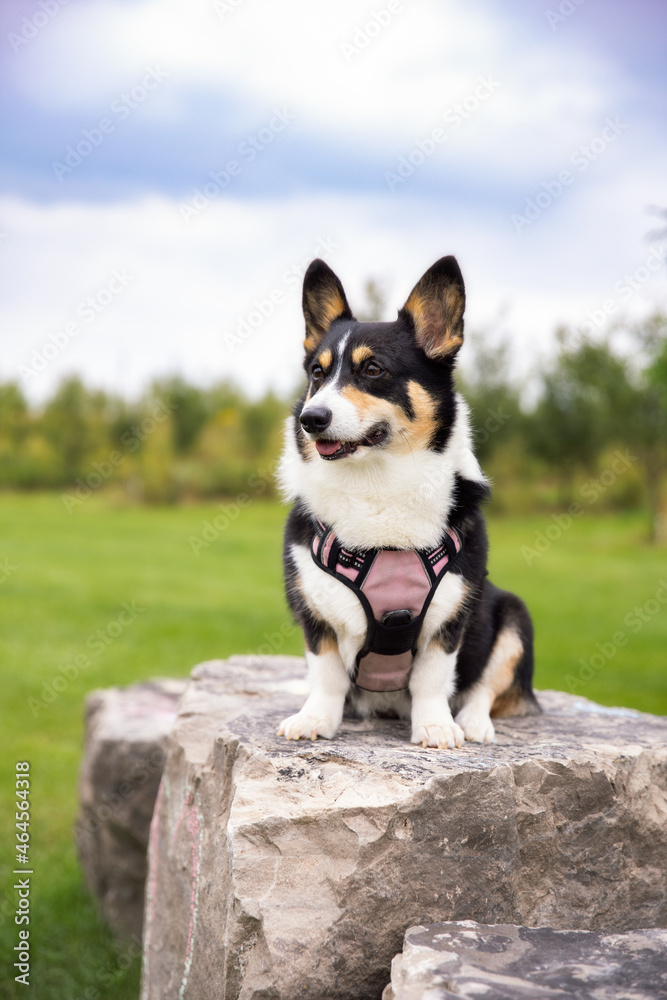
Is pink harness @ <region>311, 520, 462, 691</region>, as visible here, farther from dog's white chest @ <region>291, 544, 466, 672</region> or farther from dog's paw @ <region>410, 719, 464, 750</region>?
dog's paw @ <region>410, 719, 464, 750</region>

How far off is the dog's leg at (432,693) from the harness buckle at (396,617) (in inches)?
8.1

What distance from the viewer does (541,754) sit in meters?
3.46

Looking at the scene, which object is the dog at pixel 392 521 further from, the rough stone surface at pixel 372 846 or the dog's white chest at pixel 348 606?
the rough stone surface at pixel 372 846

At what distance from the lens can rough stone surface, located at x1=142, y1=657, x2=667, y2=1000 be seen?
116 inches

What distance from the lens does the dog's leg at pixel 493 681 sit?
12.6ft

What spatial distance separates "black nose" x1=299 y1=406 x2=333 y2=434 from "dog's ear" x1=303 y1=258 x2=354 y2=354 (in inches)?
29.3

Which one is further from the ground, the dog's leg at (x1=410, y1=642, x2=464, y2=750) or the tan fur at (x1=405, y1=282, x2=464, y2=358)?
the tan fur at (x1=405, y1=282, x2=464, y2=358)

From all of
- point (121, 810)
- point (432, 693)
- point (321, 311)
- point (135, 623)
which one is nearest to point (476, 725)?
point (432, 693)

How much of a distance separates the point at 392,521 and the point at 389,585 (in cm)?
26

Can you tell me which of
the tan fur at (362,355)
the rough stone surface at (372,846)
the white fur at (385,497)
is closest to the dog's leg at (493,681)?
the rough stone surface at (372,846)

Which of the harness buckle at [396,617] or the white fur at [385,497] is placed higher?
the white fur at [385,497]

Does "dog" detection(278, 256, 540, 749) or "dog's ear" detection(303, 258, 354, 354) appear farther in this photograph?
"dog's ear" detection(303, 258, 354, 354)

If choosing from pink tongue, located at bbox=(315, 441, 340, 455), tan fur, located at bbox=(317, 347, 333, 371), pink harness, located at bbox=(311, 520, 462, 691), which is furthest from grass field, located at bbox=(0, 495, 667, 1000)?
tan fur, located at bbox=(317, 347, 333, 371)

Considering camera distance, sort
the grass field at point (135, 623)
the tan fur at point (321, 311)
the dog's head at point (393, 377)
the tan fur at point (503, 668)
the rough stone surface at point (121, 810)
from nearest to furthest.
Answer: the dog's head at point (393, 377) → the tan fur at point (321, 311) → the tan fur at point (503, 668) → the rough stone surface at point (121, 810) → the grass field at point (135, 623)
